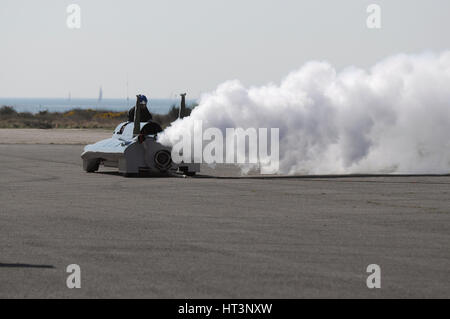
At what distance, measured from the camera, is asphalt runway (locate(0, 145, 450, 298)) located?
Result: 31.6 feet

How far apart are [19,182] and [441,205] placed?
12.1 m

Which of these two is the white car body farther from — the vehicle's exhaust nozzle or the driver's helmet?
the vehicle's exhaust nozzle

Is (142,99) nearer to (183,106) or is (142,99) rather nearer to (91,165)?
(183,106)

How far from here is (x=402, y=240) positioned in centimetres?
1302

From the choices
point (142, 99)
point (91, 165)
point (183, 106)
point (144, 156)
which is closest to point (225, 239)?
point (144, 156)

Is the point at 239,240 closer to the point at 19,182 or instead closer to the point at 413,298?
the point at 413,298

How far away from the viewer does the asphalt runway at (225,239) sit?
9625 mm

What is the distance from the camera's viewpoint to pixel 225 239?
514 inches

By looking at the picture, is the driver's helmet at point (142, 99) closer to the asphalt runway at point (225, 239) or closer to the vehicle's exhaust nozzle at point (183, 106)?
the vehicle's exhaust nozzle at point (183, 106)

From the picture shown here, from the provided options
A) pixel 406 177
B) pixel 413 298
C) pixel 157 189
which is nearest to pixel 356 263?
pixel 413 298

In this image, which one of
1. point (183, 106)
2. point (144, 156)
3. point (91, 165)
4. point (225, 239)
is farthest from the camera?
point (183, 106)

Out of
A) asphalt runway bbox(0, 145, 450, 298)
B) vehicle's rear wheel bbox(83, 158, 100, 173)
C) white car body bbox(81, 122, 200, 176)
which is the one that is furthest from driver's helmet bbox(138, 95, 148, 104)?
asphalt runway bbox(0, 145, 450, 298)

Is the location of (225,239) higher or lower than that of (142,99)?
lower

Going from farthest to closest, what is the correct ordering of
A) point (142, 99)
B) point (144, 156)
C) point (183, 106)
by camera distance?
point (183, 106) < point (142, 99) < point (144, 156)
